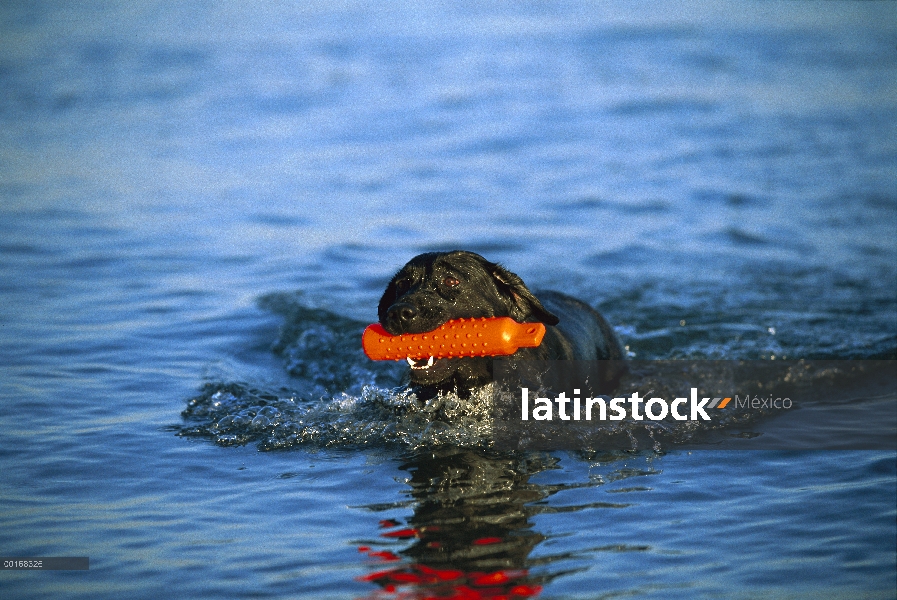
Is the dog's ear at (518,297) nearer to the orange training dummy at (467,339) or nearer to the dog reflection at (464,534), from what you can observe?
the orange training dummy at (467,339)

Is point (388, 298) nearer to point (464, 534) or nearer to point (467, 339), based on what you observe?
point (467, 339)

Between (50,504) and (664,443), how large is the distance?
3.57 meters

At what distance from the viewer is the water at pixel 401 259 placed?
498cm

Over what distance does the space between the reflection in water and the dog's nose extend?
2.67 ft

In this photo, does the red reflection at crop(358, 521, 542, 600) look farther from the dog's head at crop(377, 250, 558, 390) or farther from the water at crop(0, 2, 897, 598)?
the dog's head at crop(377, 250, 558, 390)

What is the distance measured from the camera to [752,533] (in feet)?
16.5

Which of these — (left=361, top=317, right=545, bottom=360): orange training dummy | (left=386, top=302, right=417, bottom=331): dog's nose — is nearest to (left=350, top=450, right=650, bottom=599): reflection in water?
(left=361, top=317, right=545, bottom=360): orange training dummy

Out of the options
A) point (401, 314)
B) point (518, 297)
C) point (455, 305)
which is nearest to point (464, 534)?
point (401, 314)

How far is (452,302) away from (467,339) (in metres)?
0.33

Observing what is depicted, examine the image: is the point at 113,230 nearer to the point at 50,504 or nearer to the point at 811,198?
the point at 50,504

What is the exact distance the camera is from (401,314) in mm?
6027

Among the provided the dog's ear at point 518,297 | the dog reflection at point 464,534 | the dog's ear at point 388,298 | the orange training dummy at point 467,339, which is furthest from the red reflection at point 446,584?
the dog's ear at point 518,297

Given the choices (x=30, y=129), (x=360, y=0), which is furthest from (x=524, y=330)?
(x=360, y=0)

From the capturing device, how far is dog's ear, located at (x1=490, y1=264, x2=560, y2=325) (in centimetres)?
652
